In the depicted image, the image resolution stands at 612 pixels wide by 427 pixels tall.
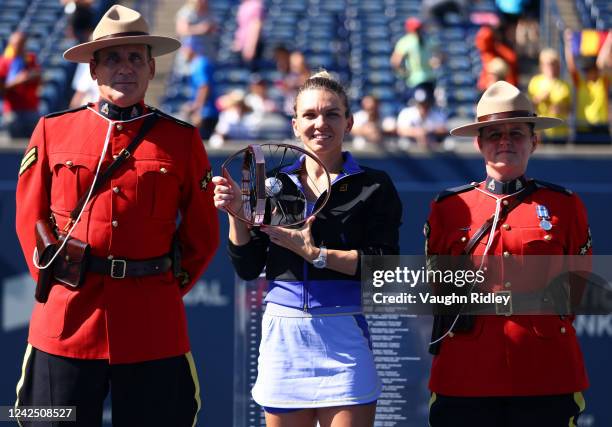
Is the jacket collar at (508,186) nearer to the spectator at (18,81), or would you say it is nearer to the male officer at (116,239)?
the male officer at (116,239)

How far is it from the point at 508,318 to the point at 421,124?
208 inches

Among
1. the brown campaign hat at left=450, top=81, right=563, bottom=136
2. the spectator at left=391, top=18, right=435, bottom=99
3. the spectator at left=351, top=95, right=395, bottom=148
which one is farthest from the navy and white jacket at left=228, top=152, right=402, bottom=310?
the spectator at left=391, top=18, right=435, bottom=99

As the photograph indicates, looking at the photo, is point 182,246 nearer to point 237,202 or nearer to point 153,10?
point 237,202

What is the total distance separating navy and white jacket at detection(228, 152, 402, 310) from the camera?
4.12 m

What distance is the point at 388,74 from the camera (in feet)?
43.2

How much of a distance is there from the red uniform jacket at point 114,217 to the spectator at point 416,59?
7.12 meters

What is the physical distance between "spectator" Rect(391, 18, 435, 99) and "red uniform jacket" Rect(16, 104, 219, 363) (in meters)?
7.12

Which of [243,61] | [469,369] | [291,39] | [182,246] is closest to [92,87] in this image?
[243,61]

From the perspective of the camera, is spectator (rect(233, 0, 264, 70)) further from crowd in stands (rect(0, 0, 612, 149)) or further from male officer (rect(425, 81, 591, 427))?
male officer (rect(425, 81, 591, 427))

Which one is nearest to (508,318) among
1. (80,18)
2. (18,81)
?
(18,81)

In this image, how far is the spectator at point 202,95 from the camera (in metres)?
9.23

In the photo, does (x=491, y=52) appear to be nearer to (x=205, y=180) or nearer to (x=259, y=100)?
(x=259, y=100)

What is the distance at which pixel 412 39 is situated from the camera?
11.5 metres

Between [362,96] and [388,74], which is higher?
[388,74]
